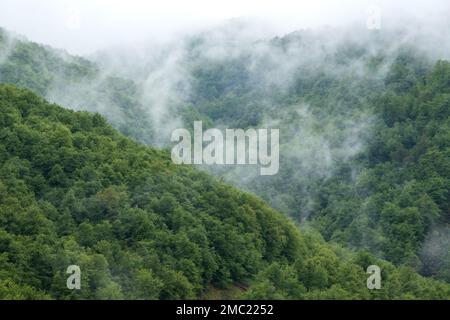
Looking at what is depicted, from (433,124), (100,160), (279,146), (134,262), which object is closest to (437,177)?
(433,124)

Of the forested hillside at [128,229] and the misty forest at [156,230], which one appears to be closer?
the forested hillside at [128,229]

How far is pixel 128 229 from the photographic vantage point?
8438cm

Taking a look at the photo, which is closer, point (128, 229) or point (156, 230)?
point (128, 229)

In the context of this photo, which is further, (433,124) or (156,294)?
(433,124)

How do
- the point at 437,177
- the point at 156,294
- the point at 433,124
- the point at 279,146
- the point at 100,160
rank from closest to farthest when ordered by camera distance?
the point at 156,294, the point at 100,160, the point at 437,177, the point at 433,124, the point at 279,146

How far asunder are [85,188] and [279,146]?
11039 centimetres

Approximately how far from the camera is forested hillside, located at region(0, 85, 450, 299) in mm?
73188

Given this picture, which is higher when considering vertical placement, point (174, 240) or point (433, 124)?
point (433, 124)

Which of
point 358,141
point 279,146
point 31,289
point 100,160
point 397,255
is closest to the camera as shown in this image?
point 31,289

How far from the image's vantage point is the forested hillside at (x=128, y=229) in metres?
73.2

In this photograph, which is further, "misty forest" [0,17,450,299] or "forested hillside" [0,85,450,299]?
"misty forest" [0,17,450,299]
